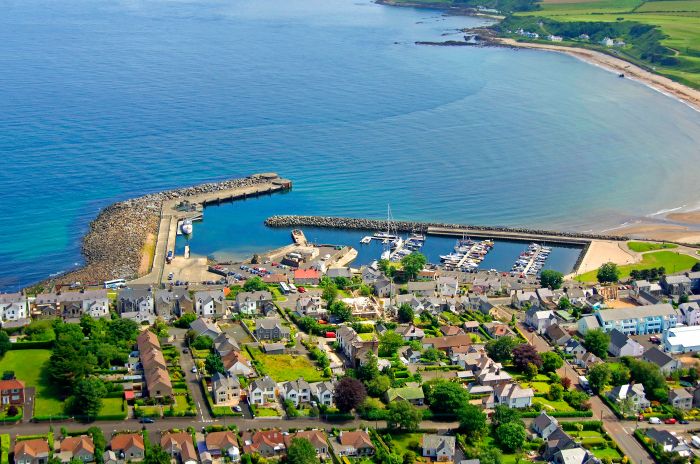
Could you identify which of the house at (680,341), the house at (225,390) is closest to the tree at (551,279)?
the house at (680,341)

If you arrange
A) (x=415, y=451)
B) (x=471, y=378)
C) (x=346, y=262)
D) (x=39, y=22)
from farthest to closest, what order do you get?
(x=39, y=22), (x=346, y=262), (x=471, y=378), (x=415, y=451)

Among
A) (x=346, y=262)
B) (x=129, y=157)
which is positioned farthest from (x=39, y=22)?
(x=346, y=262)

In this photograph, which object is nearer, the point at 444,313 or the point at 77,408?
the point at 77,408

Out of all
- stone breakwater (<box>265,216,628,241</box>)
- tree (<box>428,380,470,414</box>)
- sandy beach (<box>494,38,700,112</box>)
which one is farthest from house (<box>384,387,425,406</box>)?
sandy beach (<box>494,38,700,112</box>)

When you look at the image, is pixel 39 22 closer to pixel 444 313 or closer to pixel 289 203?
pixel 289 203

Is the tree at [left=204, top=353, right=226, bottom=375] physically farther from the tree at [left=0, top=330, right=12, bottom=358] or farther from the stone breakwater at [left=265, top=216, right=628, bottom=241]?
the stone breakwater at [left=265, top=216, right=628, bottom=241]

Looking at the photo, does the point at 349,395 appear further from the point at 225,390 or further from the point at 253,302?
the point at 253,302
